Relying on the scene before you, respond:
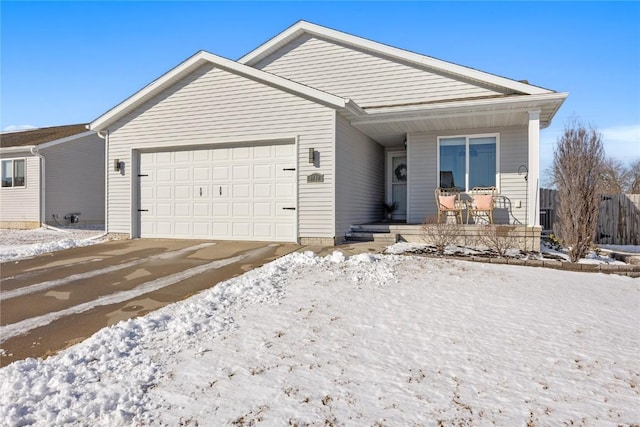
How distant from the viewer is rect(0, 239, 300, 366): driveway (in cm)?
351

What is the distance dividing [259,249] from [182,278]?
224 cm

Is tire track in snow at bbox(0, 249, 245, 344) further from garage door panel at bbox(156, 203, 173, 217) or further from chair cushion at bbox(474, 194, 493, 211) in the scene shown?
chair cushion at bbox(474, 194, 493, 211)

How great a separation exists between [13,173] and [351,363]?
60.2 feet

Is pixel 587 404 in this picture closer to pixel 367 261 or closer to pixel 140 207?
pixel 367 261

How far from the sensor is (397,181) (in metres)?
11.5

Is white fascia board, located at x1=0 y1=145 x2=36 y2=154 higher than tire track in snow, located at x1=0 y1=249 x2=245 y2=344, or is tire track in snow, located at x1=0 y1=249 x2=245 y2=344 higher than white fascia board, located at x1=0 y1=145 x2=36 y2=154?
white fascia board, located at x1=0 y1=145 x2=36 y2=154

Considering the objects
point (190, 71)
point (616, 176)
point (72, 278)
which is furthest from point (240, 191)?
point (616, 176)

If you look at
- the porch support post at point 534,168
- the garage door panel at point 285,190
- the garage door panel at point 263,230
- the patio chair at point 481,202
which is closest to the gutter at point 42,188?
the garage door panel at point 263,230

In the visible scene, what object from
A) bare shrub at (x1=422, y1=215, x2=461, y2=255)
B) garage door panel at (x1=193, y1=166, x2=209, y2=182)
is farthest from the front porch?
garage door panel at (x1=193, y1=166, x2=209, y2=182)

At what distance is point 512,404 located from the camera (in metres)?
2.24

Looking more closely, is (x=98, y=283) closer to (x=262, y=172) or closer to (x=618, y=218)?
(x=262, y=172)

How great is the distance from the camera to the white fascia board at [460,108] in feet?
24.9

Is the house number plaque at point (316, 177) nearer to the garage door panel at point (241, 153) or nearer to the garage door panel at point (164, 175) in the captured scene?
the garage door panel at point (241, 153)

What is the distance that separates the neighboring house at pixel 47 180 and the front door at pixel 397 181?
44.8ft
